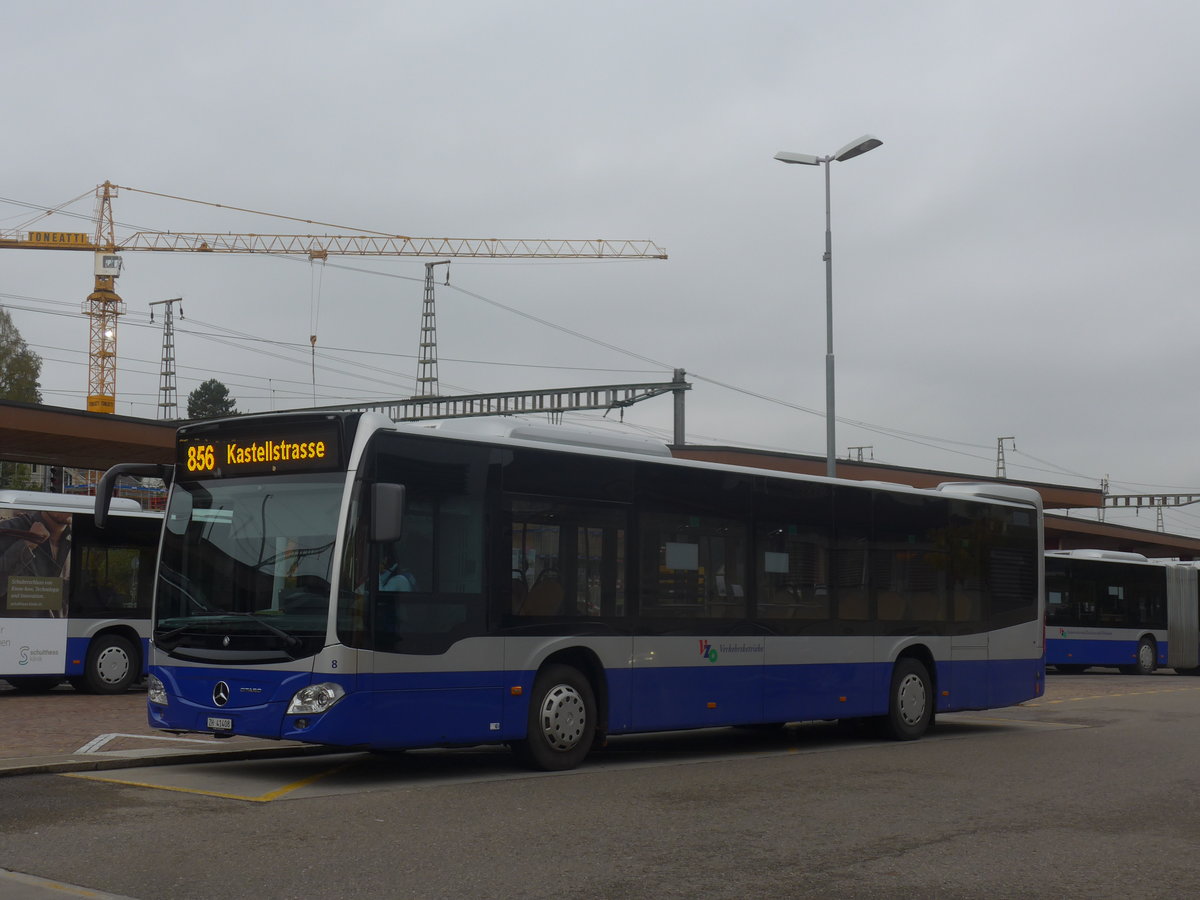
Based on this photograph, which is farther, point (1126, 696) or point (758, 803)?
point (1126, 696)

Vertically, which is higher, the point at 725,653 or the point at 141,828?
the point at 725,653

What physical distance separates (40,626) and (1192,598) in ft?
103

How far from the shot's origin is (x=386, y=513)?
35.6 ft

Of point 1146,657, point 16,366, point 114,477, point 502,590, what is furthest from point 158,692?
point 16,366

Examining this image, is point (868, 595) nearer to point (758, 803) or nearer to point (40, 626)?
point (758, 803)

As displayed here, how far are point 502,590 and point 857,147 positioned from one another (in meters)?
15.2

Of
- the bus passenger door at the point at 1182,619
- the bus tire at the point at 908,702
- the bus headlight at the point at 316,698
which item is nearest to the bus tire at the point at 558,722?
the bus headlight at the point at 316,698

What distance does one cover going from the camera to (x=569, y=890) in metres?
7.16

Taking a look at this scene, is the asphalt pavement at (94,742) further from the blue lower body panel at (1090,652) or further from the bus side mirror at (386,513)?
the blue lower body panel at (1090,652)

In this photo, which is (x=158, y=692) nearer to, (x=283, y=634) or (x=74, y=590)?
(x=283, y=634)

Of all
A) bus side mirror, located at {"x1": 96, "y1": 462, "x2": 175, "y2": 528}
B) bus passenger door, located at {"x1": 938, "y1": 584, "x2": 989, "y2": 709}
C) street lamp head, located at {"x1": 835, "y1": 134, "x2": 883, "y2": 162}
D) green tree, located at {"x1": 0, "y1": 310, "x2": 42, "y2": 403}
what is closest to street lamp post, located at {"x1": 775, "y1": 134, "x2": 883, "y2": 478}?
street lamp head, located at {"x1": 835, "y1": 134, "x2": 883, "y2": 162}

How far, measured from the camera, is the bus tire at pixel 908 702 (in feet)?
53.5

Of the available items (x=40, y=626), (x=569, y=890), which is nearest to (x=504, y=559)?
(x=569, y=890)

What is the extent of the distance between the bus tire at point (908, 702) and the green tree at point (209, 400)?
291 feet
